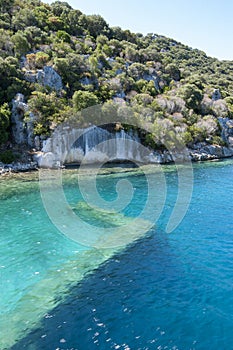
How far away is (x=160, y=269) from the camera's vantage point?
14.9 meters

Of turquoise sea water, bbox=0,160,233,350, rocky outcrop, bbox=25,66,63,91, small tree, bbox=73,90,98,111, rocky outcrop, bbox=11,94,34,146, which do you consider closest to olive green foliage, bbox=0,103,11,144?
rocky outcrop, bbox=11,94,34,146

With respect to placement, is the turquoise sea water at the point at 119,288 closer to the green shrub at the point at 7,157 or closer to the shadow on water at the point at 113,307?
the shadow on water at the point at 113,307

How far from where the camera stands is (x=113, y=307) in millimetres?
11883

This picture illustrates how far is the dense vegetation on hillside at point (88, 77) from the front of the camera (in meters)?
49.5

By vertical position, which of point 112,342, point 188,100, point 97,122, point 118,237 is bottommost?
point 112,342

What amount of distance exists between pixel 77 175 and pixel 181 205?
56.1ft

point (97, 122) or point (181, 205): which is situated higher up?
point (97, 122)

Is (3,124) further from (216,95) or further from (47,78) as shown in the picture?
(216,95)

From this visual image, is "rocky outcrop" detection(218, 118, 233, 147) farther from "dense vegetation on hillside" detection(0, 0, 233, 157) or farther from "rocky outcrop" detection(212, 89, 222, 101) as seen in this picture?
"rocky outcrop" detection(212, 89, 222, 101)

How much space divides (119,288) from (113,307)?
140 centimetres

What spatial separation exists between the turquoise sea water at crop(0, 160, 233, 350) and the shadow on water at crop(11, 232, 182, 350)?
0.13 ft

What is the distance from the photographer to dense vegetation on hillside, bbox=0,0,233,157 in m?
49.5

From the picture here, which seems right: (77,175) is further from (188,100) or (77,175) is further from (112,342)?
(188,100)

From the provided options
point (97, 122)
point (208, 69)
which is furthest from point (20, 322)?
point (208, 69)
